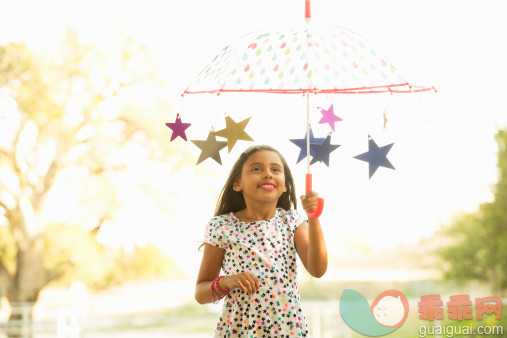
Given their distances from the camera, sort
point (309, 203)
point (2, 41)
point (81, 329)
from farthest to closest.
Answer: point (2, 41)
point (81, 329)
point (309, 203)

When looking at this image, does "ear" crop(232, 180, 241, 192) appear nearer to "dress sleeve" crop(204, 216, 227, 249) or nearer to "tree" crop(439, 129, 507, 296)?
"dress sleeve" crop(204, 216, 227, 249)

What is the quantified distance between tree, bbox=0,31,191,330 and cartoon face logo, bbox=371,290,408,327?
8.02m

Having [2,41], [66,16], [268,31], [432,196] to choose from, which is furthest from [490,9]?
[268,31]

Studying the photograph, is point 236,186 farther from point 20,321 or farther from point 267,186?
point 20,321

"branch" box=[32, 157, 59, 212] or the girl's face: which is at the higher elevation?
"branch" box=[32, 157, 59, 212]

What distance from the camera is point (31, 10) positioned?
10266 millimetres

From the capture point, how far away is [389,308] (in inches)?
119

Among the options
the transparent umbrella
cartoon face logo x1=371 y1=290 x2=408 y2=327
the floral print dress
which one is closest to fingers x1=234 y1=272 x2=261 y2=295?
the floral print dress

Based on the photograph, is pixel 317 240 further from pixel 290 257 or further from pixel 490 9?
pixel 490 9

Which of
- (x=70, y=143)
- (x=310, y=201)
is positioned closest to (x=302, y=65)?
(x=310, y=201)

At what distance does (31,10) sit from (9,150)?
2.35 m

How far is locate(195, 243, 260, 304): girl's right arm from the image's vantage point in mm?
1691

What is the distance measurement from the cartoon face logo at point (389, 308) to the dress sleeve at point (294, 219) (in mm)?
1049

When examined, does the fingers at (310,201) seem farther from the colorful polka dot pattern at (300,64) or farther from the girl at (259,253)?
the colorful polka dot pattern at (300,64)
